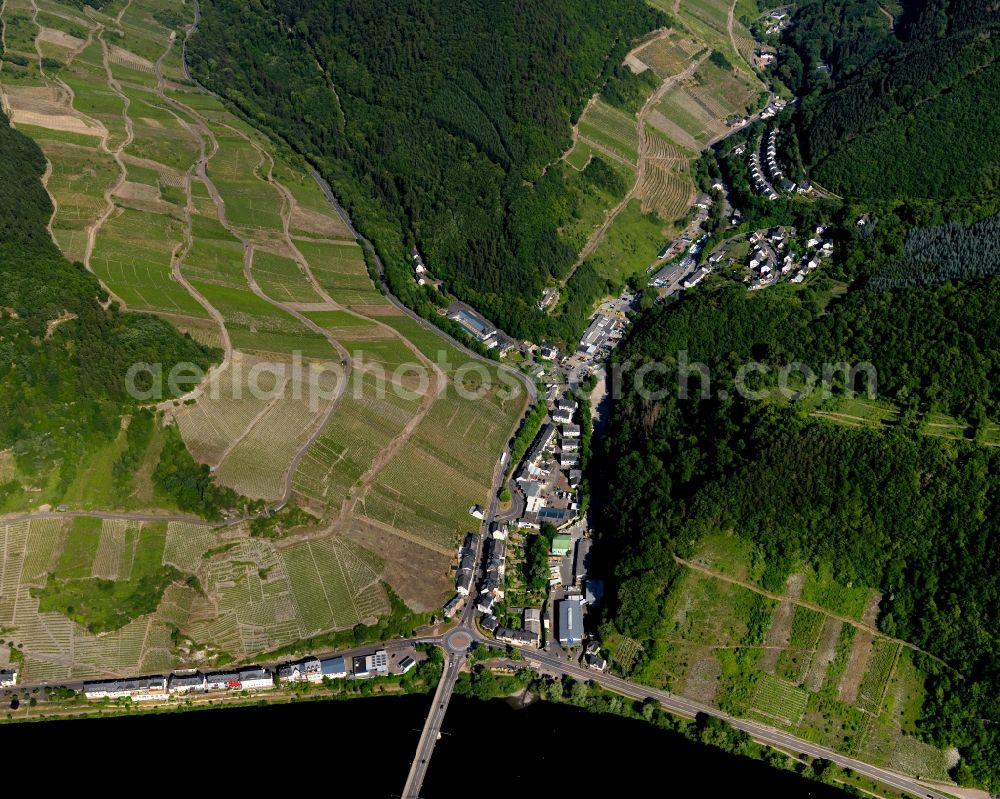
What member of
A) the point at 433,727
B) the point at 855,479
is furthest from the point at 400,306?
the point at 855,479

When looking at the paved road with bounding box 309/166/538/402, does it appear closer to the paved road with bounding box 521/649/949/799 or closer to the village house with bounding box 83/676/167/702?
the paved road with bounding box 521/649/949/799

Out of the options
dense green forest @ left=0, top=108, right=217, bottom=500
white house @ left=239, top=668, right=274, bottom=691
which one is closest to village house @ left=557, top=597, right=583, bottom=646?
white house @ left=239, top=668, right=274, bottom=691

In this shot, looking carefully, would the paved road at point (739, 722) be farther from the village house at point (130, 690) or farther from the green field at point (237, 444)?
the village house at point (130, 690)

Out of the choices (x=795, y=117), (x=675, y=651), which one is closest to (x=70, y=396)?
(x=675, y=651)

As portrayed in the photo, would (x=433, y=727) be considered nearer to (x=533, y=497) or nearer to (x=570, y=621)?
(x=570, y=621)

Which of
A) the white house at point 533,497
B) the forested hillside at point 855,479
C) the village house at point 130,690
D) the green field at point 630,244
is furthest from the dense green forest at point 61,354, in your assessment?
the green field at point 630,244

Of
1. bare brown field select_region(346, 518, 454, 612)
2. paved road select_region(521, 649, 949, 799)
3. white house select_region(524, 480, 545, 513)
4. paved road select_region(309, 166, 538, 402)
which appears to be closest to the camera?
paved road select_region(521, 649, 949, 799)

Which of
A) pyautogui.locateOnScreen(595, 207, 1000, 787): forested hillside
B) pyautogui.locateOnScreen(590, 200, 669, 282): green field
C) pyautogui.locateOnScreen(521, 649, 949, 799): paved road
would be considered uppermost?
pyautogui.locateOnScreen(590, 200, 669, 282): green field
